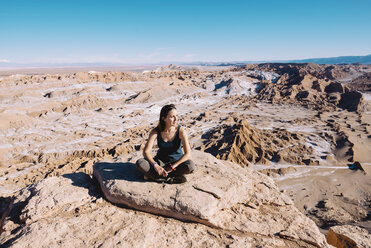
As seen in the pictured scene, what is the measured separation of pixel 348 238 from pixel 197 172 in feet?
8.96

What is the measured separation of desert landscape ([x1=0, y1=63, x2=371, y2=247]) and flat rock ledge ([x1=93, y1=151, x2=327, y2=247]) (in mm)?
17

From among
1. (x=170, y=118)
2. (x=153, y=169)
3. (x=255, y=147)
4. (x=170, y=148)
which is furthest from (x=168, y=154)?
(x=255, y=147)

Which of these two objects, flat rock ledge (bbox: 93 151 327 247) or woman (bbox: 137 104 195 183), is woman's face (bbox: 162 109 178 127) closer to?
woman (bbox: 137 104 195 183)

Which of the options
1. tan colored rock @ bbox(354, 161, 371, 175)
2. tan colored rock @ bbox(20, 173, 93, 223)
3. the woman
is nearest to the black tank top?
the woman

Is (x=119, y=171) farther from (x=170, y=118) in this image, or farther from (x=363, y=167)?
(x=363, y=167)

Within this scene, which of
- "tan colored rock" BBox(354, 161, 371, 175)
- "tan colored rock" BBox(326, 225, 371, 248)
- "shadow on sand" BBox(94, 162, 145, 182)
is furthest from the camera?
"tan colored rock" BBox(354, 161, 371, 175)

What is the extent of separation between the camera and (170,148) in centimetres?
294

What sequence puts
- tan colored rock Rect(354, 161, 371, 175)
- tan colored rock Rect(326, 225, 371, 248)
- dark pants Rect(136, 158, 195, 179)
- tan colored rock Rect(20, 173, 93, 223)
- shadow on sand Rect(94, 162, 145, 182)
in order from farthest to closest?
tan colored rock Rect(354, 161, 371, 175), tan colored rock Rect(326, 225, 371, 248), shadow on sand Rect(94, 162, 145, 182), dark pants Rect(136, 158, 195, 179), tan colored rock Rect(20, 173, 93, 223)

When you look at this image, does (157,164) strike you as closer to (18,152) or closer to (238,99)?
(18,152)

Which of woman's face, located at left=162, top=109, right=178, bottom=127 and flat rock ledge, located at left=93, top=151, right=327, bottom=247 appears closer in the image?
flat rock ledge, located at left=93, top=151, right=327, bottom=247

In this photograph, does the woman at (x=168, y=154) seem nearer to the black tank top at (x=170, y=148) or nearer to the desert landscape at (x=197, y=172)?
the black tank top at (x=170, y=148)

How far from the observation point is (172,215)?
263cm

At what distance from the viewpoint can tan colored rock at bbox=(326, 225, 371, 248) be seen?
3.29 m

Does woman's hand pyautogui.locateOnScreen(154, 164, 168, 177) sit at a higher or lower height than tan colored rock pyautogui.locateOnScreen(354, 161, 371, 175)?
higher
